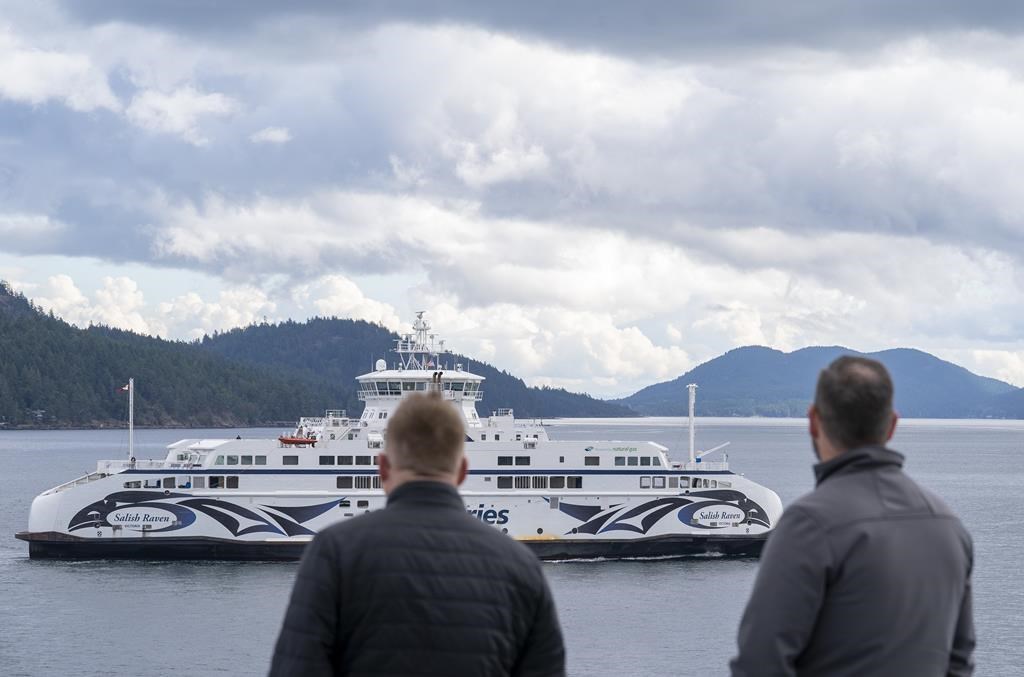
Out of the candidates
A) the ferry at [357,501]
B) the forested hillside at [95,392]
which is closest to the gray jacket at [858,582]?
the ferry at [357,501]

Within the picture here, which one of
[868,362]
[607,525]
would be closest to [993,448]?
[607,525]

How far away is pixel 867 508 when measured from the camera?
4285mm

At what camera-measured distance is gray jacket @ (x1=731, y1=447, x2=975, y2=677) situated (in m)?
4.12

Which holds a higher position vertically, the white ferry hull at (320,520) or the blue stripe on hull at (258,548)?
the white ferry hull at (320,520)

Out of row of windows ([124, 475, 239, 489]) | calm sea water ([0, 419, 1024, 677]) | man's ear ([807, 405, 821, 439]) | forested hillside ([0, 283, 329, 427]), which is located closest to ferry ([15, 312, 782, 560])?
row of windows ([124, 475, 239, 489])

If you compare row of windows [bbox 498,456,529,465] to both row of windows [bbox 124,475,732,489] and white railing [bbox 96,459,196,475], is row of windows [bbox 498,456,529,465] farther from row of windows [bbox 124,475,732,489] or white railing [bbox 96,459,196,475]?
white railing [bbox 96,459,196,475]

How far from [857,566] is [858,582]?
0.16 feet

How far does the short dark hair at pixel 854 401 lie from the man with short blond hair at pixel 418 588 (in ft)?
3.52

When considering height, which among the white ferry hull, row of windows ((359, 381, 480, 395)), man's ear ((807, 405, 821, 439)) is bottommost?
the white ferry hull

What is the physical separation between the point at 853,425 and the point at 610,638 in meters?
Result: 25.2

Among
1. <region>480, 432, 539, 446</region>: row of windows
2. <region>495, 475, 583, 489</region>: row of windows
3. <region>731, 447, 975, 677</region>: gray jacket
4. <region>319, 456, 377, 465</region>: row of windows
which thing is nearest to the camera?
<region>731, 447, 975, 677</region>: gray jacket

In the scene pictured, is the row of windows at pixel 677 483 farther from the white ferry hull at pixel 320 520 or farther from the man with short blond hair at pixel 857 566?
the man with short blond hair at pixel 857 566

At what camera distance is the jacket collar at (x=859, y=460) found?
4.39 metres

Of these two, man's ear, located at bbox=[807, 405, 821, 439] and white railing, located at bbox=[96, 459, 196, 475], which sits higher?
man's ear, located at bbox=[807, 405, 821, 439]
